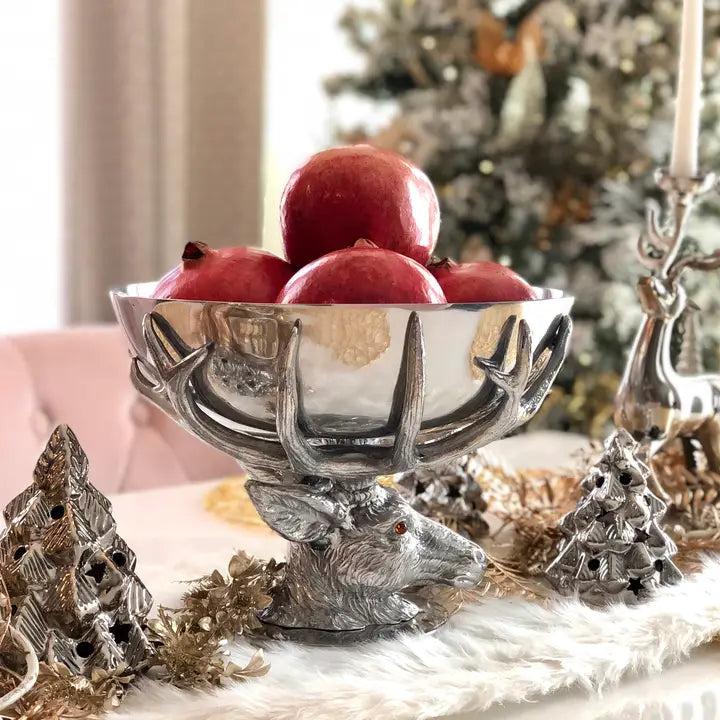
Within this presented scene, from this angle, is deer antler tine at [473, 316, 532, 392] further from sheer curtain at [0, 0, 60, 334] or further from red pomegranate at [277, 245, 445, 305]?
sheer curtain at [0, 0, 60, 334]

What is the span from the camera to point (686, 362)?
0.85 metres

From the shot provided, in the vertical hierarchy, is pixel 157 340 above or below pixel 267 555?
above

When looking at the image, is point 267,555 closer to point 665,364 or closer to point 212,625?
point 212,625

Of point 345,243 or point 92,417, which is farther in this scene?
point 92,417

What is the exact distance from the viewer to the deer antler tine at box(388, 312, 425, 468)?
0.49 m

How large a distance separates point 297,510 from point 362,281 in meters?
0.14

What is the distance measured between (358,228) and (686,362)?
0.42 metres

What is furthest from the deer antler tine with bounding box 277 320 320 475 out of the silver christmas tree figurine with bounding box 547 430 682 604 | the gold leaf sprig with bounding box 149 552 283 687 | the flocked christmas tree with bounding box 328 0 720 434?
the flocked christmas tree with bounding box 328 0 720 434

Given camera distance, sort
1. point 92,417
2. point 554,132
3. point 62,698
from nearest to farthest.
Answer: point 62,698 → point 92,417 → point 554,132

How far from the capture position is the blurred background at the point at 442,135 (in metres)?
2.08

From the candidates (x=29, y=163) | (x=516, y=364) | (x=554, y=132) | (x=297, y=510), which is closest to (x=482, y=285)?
(x=516, y=364)

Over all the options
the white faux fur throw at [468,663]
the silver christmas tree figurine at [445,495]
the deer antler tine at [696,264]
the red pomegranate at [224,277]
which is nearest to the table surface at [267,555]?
the white faux fur throw at [468,663]

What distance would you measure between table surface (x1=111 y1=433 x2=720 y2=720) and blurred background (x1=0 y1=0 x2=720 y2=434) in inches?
37.9

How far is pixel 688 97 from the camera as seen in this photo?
77cm
